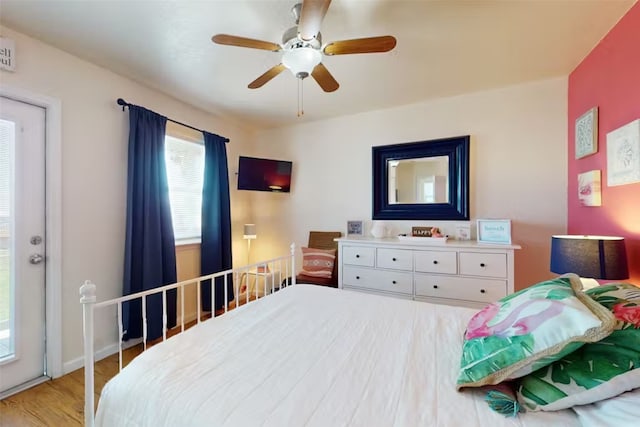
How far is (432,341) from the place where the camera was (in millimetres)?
1229

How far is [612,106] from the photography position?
6.18 ft

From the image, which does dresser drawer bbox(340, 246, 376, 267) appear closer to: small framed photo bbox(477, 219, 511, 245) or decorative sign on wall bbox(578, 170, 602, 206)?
small framed photo bbox(477, 219, 511, 245)

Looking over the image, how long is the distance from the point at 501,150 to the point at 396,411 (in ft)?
9.17

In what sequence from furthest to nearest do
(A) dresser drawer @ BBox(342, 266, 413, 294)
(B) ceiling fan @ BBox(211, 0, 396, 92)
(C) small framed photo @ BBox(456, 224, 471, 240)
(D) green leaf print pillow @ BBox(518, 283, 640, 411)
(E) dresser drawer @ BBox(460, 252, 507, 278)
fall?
(C) small framed photo @ BBox(456, 224, 471, 240) < (A) dresser drawer @ BBox(342, 266, 413, 294) < (E) dresser drawer @ BBox(460, 252, 507, 278) < (B) ceiling fan @ BBox(211, 0, 396, 92) < (D) green leaf print pillow @ BBox(518, 283, 640, 411)

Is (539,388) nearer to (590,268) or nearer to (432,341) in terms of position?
(432,341)

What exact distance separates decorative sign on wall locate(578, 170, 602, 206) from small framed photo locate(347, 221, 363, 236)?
199 centimetres

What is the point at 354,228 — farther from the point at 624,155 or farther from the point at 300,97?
the point at 624,155

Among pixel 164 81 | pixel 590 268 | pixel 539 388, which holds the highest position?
pixel 164 81

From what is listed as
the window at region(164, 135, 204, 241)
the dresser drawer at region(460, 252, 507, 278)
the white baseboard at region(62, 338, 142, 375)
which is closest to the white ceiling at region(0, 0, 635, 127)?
the window at region(164, 135, 204, 241)

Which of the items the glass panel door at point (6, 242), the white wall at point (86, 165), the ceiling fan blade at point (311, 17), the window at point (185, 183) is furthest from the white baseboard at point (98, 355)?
the ceiling fan blade at point (311, 17)

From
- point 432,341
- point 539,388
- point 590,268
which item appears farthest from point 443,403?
point 590,268

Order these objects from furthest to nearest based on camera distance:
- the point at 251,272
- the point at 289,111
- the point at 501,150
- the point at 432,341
→ 1. the point at 251,272
2. the point at 289,111
3. the point at 501,150
4. the point at 432,341

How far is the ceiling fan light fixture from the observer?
5.22ft

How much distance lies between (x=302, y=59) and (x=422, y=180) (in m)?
2.05
